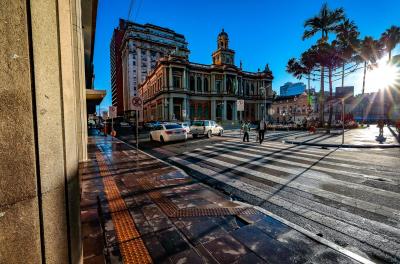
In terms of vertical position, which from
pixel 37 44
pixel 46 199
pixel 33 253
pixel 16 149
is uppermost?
pixel 37 44

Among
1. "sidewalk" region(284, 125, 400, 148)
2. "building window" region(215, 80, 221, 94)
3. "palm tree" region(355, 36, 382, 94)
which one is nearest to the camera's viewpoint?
"sidewalk" region(284, 125, 400, 148)

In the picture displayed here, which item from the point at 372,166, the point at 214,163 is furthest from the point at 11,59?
the point at 372,166

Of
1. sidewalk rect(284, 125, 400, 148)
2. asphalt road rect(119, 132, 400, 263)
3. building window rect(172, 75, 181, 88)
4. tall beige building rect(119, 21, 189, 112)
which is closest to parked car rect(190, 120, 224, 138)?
sidewalk rect(284, 125, 400, 148)

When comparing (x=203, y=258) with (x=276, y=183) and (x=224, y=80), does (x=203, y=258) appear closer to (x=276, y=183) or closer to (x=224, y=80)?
(x=276, y=183)

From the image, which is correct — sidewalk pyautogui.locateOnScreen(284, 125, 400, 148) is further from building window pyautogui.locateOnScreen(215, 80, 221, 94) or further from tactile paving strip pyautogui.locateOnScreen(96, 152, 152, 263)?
building window pyautogui.locateOnScreen(215, 80, 221, 94)

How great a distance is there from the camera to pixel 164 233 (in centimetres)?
322

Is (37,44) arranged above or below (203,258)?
above

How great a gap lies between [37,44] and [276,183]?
19.0ft

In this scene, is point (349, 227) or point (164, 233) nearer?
point (164, 233)

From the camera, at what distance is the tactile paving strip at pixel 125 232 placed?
2682mm

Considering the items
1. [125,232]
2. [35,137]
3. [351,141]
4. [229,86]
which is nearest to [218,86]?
[229,86]

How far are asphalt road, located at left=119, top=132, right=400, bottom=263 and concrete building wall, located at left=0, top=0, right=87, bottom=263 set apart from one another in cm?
364

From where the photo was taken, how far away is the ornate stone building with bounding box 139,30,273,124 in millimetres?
50031

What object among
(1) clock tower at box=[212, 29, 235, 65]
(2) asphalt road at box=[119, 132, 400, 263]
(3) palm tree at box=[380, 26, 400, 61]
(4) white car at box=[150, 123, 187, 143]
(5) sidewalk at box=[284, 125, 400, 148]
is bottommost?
(2) asphalt road at box=[119, 132, 400, 263]
